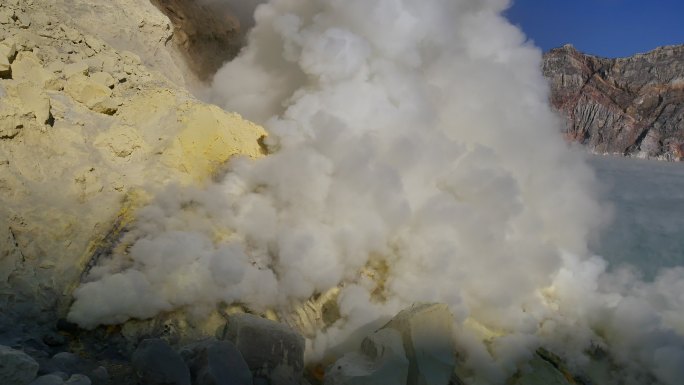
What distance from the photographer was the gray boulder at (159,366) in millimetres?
3092

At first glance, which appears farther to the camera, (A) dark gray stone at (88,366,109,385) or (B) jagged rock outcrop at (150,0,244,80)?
(B) jagged rock outcrop at (150,0,244,80)

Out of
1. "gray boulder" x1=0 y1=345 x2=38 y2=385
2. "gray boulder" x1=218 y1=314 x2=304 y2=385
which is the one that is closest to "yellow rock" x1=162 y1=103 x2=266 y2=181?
"gray boulder" x1=218 y1=314 x2=304 y2=385

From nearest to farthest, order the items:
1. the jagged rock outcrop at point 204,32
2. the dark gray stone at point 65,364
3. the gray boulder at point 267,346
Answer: the dark gray stone at point 65,364 → the gray boulder at point 267,346 → the jagged rock outcrop at point 204,32

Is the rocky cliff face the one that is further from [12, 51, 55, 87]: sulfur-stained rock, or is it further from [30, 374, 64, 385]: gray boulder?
[30, 374, 64, 385]: gray boulder

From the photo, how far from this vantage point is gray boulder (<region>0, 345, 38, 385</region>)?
2.61 m

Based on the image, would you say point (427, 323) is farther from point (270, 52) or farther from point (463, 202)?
point (270, 52)

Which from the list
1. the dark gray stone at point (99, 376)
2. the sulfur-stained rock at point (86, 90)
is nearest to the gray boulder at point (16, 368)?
the dark gray stone at point (99, 376)

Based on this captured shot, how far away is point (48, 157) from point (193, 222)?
139 centimetres

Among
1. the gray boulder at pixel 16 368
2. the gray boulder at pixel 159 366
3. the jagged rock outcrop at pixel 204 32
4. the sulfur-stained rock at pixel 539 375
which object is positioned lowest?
the gray boulder at pixel 16 368

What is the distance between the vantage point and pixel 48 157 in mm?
4371

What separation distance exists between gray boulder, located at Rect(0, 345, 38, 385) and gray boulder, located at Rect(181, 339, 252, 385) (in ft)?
3.09

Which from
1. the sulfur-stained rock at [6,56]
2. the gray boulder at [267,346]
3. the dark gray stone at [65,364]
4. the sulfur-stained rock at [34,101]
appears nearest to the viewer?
the dark gray stone at [65,364]

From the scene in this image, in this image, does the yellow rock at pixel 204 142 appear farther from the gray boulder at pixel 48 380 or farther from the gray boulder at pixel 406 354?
the gray boulder at pixel 48 380

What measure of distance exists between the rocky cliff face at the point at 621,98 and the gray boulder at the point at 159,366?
157ft
